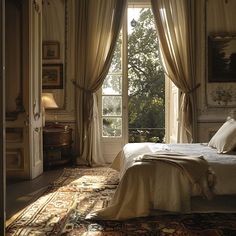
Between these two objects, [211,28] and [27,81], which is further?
[211,28]

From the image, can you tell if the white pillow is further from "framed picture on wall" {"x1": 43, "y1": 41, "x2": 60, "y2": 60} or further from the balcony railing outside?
the balcony railing outside

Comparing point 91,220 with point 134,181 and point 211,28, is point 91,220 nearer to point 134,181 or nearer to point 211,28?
point 134,181

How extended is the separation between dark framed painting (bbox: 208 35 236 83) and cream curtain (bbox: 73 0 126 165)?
1470 millimetres

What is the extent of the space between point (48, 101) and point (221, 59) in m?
2.67

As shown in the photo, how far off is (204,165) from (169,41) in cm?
304

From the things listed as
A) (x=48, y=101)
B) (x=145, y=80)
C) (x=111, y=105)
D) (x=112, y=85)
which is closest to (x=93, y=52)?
(x=112, y=85)

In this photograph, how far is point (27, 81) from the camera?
425 cm

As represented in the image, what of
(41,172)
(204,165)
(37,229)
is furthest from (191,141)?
(37,229)

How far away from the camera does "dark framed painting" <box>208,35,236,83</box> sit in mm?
5375

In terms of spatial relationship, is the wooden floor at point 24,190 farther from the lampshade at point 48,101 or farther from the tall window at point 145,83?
the tall window at point 145,83

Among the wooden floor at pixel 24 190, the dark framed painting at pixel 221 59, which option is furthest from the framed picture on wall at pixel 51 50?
the dark framed painting at pixel 221 59

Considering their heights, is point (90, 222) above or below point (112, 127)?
below

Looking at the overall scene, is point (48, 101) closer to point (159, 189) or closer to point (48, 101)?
point (48, 101)

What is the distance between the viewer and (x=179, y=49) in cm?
531
